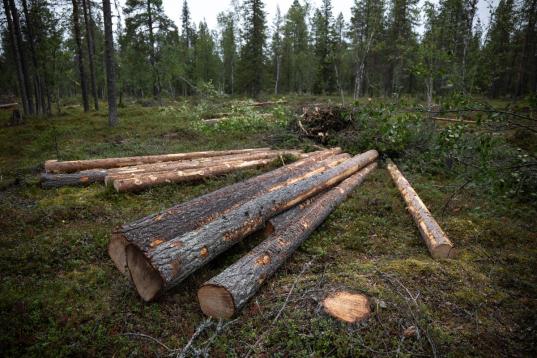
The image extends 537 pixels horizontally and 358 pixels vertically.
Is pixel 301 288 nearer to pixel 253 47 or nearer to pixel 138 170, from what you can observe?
pixel 138 170

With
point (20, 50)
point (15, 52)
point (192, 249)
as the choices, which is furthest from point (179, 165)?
point (15, 52)

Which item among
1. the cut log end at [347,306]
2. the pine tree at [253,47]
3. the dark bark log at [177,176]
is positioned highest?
the pine tree at [253,47]

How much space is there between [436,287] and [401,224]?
2.25 meters

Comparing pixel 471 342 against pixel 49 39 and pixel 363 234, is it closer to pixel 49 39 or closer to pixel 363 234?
pixel 363 234

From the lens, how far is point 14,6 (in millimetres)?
17828

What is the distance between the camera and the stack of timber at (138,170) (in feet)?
23.1

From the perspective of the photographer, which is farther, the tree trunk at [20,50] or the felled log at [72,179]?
the tree trunk at [20,50]

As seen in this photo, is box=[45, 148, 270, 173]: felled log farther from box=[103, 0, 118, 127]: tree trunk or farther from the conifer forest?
box=[103, 0, 118, 127]: tree trunk

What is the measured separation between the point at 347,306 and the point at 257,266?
1.16m

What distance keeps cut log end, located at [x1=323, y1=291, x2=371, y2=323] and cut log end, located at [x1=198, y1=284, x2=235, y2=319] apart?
3.57 ft

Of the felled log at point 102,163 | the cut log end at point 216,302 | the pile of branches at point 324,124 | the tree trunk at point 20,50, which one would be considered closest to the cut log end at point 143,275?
the cut log end at point 216,302

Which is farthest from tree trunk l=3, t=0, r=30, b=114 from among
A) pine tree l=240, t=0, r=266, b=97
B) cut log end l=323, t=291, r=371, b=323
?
cut log end l=323, t=291, r=371, b=323

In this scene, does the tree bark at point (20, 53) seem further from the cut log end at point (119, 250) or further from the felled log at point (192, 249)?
the felled log at point (192, 249)

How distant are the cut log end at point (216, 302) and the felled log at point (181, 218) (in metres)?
0.86
